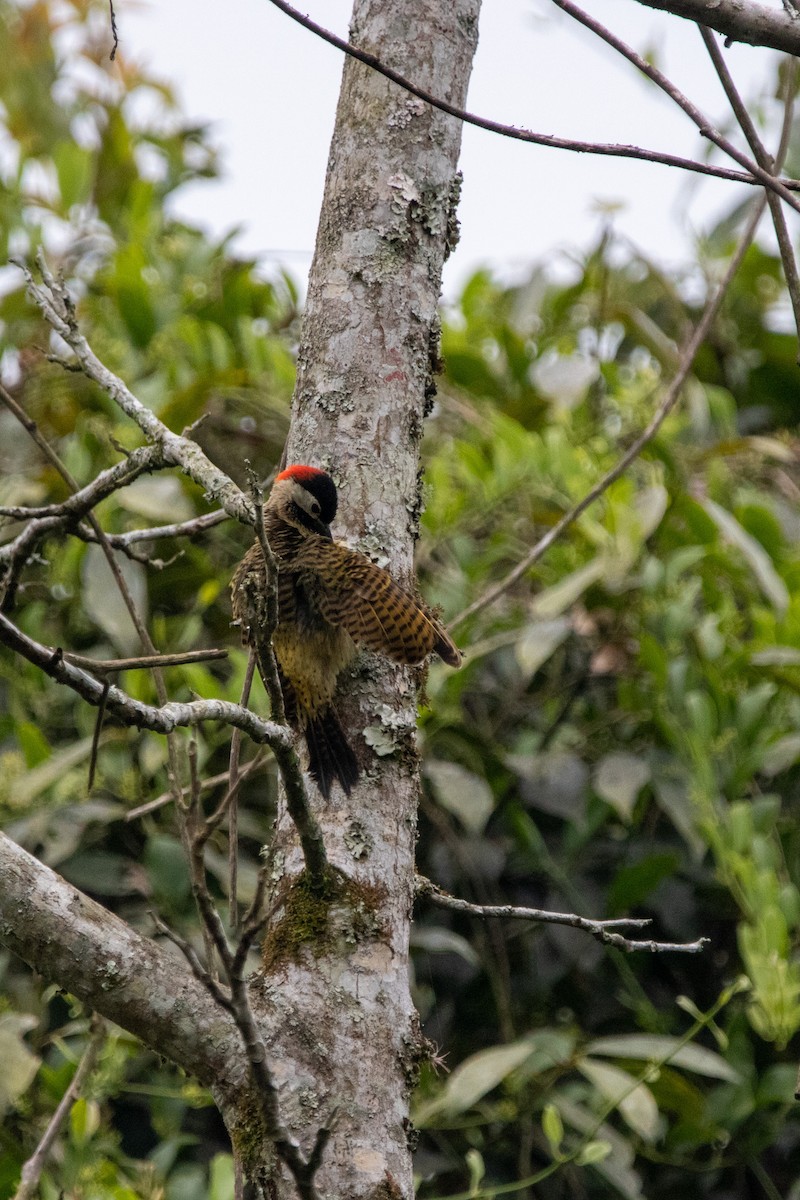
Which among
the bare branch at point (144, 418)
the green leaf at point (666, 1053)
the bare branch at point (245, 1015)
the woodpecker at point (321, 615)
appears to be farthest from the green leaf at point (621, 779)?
the bare branch at point (245, 1015)

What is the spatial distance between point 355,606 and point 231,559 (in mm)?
2052

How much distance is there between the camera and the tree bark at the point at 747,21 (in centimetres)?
139

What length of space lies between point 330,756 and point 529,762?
173cm

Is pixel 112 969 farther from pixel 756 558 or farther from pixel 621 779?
pixel 756 558

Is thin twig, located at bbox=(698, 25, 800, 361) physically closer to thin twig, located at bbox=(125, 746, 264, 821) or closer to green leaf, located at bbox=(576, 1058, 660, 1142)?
thin twig, located at bbox=(125, 746, 264, 821)

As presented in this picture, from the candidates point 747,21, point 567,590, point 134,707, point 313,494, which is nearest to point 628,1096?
point 567,590

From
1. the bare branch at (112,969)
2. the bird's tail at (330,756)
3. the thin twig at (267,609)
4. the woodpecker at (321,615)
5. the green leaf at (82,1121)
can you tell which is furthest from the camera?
the green leaf at (82,1121)

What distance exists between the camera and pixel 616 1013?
11.9 ft

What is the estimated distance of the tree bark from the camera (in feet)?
4.57

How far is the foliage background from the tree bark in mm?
2008

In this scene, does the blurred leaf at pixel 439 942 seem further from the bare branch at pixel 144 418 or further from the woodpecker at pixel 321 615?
the bare branch at pixel 144 418

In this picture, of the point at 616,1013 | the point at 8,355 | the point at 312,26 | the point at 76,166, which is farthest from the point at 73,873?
the point at 76,166

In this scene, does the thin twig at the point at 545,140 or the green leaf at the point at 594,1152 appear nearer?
the thin twig at the point at 545,140

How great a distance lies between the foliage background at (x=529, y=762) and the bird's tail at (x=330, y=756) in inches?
45.2
